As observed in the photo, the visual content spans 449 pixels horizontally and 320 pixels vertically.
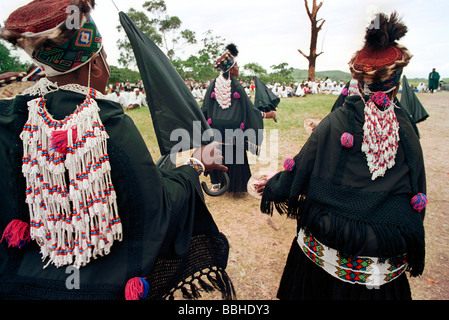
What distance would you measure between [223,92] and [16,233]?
3959mm

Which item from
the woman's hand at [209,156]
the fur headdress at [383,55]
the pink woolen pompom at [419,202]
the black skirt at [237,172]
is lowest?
the black skirt at [237,172]

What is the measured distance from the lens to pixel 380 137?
168 centimetres

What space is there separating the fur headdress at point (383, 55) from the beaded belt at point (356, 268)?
3.80ft

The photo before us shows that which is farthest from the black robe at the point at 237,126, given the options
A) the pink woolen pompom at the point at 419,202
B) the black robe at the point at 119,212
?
the black robe at the point at 119,212

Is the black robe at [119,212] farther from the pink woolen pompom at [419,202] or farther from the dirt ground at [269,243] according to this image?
the dirt ground at [269,243]

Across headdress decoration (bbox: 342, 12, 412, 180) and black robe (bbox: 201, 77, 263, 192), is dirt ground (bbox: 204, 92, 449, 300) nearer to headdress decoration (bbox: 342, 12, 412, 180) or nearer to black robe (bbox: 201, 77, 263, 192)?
black robe (bbox: 201, 77, 263, 192)

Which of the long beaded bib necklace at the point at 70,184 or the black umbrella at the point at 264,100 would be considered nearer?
the long beaded bib necklace at the point at 70,184

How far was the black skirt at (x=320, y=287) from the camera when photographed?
1834 millimetres

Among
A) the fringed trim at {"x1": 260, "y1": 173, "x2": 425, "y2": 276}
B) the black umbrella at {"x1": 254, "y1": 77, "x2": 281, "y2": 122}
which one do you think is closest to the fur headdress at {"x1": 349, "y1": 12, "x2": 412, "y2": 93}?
the fringed trim at {"x1": 260, "y1": 173, "x2": 425, "y2": 276}

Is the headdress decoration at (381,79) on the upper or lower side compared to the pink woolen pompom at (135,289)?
upper

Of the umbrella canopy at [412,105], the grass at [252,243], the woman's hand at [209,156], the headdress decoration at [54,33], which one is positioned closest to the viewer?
the headdress decoration at [54,33]

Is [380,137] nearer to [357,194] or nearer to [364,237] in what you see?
[357,194]
